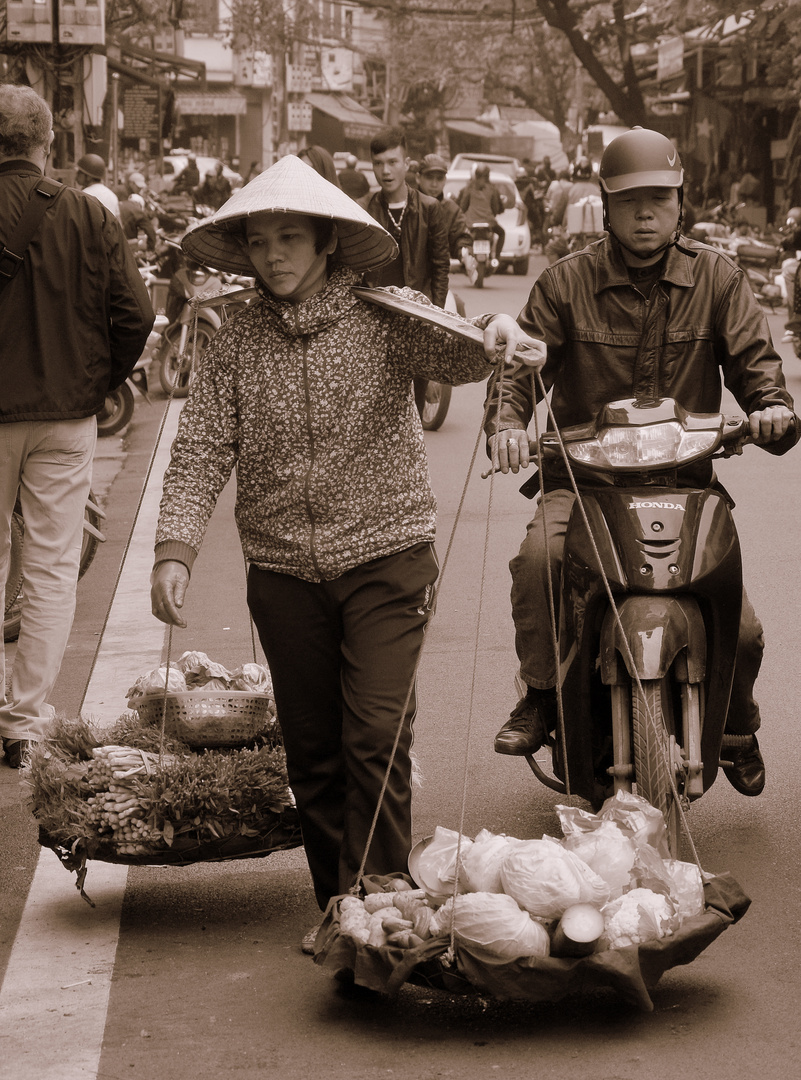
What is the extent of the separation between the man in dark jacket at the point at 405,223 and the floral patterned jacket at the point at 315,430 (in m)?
6.88

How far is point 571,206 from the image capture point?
22078mm

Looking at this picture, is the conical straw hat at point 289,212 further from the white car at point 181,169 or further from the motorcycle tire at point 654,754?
the white car at point 181,169

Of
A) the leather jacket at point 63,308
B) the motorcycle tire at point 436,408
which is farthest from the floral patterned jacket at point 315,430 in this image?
the motorcycle tire at point 436,408

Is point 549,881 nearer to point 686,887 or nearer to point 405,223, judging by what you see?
point 686,887

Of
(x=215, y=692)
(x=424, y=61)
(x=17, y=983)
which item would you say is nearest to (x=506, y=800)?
(x=215, y=692)

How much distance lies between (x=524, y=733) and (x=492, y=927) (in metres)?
1.30

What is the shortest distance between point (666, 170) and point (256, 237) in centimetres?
115

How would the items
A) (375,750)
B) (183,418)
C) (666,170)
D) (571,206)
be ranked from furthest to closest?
1. (571,206)
2. (666,170)
3. (183,418)
4. (375,750)

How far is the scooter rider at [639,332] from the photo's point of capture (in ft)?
14.0

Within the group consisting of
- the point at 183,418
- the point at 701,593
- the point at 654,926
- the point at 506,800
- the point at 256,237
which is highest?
the point at 256,237

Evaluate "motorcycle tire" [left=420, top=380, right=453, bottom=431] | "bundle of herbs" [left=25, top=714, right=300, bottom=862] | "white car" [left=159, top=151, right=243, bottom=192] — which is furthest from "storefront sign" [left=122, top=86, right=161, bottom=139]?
"bundle of herbs" [left=25, top=714, right=300, bottom=862]

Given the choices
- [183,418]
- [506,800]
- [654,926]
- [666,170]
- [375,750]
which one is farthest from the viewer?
[506,800]

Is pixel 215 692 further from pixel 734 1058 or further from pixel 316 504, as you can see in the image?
pixel 734 1058

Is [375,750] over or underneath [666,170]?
underneath
